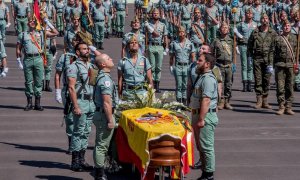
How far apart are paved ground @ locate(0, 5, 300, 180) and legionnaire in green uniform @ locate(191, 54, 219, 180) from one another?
795 mm

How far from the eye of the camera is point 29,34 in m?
19.9

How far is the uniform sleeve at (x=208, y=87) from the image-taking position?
510 inches

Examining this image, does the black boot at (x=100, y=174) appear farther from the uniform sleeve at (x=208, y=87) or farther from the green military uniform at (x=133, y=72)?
the green military uniform at (x=133, y=72)

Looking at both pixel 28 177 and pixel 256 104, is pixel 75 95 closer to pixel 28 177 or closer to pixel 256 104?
pixel 28 177

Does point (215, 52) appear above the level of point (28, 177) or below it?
above

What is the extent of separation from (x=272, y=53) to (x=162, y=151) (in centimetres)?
850

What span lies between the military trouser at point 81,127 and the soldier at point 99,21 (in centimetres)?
1725

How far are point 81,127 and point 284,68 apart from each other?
688 cm

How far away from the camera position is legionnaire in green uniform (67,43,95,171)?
14.0 m

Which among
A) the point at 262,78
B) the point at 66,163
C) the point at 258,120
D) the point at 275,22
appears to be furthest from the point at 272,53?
the point at 275,22

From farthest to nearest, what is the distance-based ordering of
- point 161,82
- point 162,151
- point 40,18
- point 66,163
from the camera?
point 161,82
point 40,18
point 66,163
point 162,151

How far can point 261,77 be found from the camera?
2050cm

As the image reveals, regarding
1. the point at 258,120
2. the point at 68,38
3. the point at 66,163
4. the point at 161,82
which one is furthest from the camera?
the point at 161,82

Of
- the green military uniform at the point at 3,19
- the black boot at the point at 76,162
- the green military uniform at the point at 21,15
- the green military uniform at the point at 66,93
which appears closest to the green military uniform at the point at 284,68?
the green military uniform at the point at 66,93
